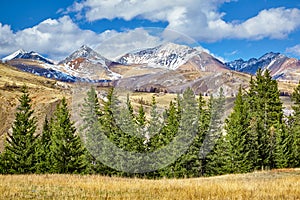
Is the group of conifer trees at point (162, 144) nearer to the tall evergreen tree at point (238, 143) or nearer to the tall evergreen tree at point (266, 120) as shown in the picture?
the tall evergreen tree at point (238, 143)

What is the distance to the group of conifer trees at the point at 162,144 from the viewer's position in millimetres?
55844

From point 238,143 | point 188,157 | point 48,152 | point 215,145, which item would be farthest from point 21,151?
point 238,143

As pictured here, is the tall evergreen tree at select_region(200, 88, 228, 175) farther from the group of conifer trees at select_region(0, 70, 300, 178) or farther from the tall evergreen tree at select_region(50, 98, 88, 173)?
the tall evergreen tree at select_region(50, 98, 88, 173)

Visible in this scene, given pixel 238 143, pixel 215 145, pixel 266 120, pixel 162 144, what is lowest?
pixel 215 145

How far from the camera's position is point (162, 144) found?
59.5 metres

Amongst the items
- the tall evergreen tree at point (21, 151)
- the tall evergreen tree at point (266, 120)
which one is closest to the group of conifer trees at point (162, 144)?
the tall evergreen tree at point (21, 151)

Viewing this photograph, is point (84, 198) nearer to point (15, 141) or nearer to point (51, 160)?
point (51, 160)

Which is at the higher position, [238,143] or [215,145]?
[238,143]

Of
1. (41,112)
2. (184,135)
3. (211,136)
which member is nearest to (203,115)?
(211,136)

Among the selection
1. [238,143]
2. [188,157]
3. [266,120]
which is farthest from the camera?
[266,120]

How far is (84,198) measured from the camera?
42.5 ft

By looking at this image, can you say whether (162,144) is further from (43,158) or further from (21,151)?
(21,151)

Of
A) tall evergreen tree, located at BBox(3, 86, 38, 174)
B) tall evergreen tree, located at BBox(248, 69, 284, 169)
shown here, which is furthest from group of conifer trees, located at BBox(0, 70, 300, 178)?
tall evergreen tree, located at BBox(248, 69, 284, 169)

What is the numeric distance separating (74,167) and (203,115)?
898 inches
